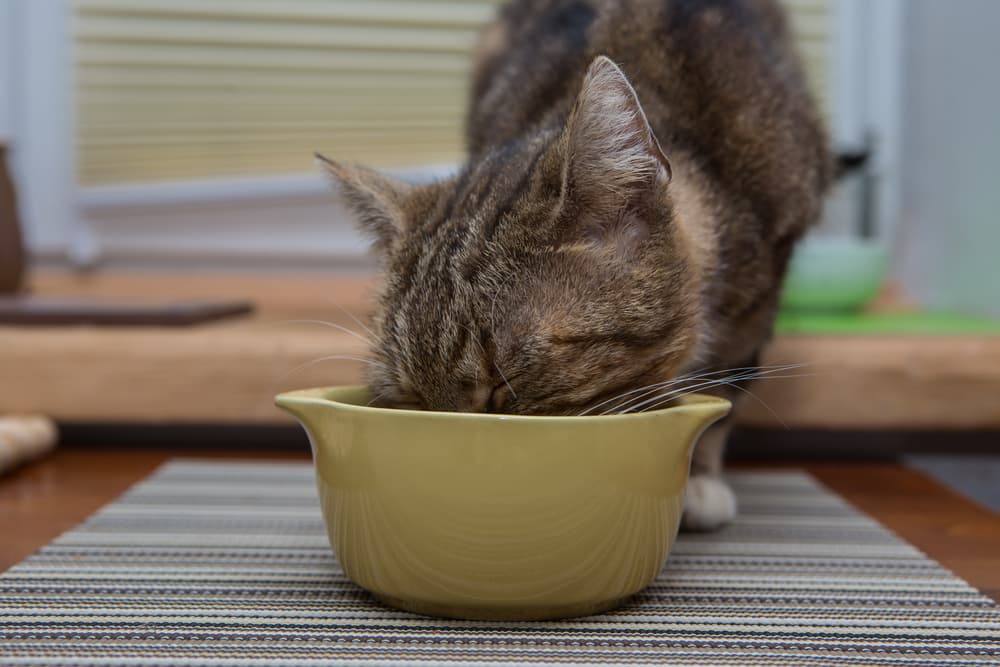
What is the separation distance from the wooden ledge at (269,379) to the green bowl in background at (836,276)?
40 cm

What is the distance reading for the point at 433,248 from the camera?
858 mm

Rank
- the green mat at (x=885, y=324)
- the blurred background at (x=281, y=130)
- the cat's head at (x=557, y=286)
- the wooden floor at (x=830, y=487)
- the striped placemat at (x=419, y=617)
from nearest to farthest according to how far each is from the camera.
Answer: the striped placemat at (x=419, y=617) < the cat's head at (x=557, y=286) < the wooden floor at (x=830, y=487) < the green mat at (x=885, y=324) < the blurred background at (x=281, y=130)

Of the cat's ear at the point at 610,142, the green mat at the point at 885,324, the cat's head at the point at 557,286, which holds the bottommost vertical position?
the green mat at the point at 885,324

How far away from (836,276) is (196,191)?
1.44 meters

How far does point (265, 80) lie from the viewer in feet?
7.93

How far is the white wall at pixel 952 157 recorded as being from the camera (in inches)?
71.5

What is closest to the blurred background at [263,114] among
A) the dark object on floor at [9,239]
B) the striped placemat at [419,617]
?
the dark object on floor at [9,239]

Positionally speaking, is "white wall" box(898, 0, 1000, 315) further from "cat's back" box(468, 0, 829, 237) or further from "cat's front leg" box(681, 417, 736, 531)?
"cat's front leg" box(681, 417, 736, 531)

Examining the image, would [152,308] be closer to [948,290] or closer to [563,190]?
[563,190]

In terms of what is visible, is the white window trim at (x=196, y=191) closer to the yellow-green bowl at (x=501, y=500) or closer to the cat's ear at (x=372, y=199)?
the cat's ear at (x=372, y=199)

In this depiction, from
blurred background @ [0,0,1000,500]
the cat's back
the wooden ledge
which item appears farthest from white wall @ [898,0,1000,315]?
the cat's back

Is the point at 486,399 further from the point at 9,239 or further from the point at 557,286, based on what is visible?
the point at 9,239

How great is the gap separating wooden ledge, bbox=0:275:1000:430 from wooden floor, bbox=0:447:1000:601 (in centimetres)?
7

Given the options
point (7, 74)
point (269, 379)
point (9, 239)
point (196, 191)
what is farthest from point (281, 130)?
point (269, 379)
